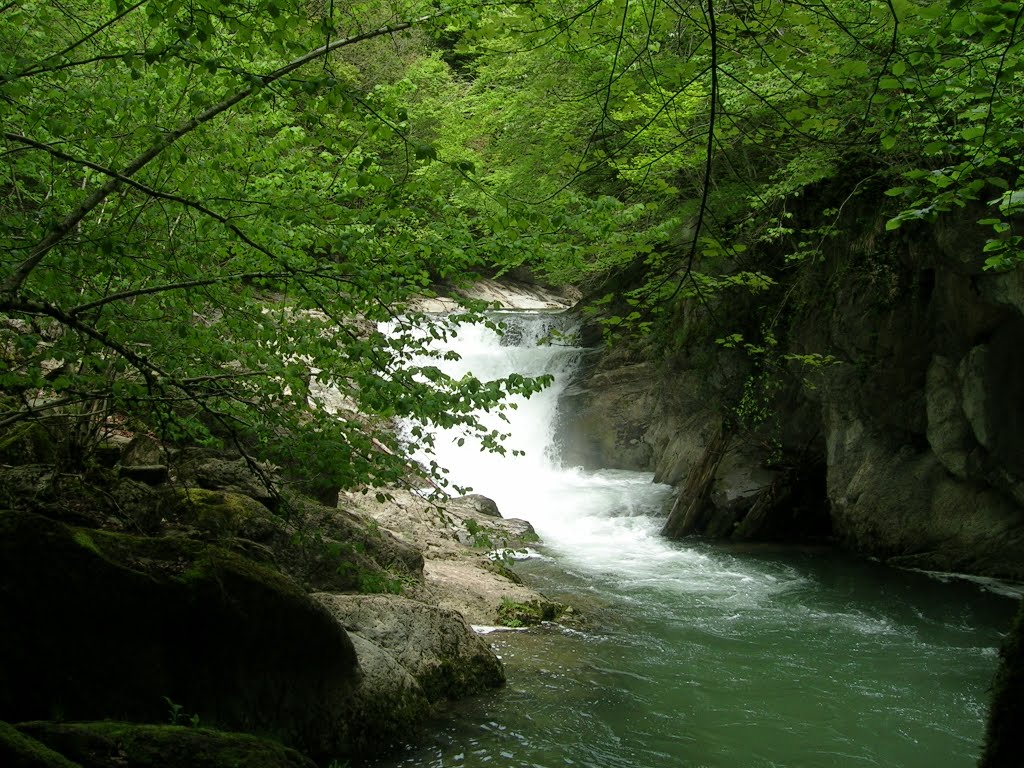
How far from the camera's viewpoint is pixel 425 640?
6.24 m

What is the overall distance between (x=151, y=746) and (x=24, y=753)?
68cm

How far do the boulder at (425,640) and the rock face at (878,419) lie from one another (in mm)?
6544

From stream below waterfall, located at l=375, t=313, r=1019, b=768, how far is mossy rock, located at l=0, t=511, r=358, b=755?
747mm

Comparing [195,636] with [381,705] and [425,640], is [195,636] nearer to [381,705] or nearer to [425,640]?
[381,705]

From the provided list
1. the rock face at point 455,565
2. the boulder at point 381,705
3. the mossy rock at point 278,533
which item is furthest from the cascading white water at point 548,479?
the boulder at point 381,705

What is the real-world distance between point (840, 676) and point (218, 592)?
5518mm

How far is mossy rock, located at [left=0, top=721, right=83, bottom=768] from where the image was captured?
2822 millimetres

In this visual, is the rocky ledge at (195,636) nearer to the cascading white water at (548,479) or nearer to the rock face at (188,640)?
the rock face at (188,640)

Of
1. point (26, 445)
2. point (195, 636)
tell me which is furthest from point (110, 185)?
point (26, 445)

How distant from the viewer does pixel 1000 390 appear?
9320mm

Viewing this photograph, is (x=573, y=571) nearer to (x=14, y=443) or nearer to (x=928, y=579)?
(x=928, y=579)

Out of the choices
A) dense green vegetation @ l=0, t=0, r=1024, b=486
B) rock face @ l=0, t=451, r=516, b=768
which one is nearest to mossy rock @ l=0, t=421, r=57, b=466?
rock face @ l=0, t=451, r=516, b=768

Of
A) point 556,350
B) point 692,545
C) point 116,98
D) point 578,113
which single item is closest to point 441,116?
point 578,113

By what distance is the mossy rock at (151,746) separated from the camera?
329cm
